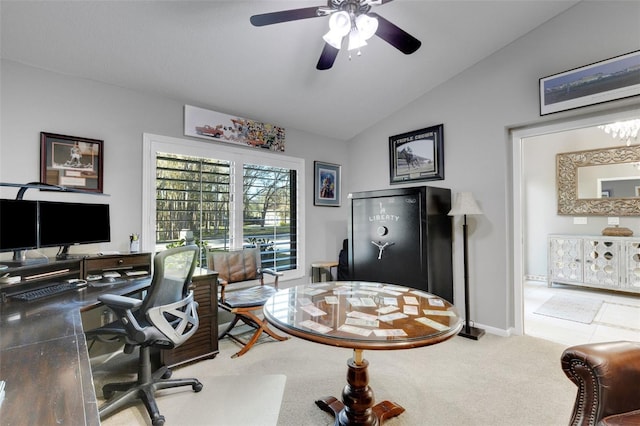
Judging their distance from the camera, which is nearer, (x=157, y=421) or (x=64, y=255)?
(x=157, y=421)

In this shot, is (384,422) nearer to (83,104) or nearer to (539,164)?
(83,104)

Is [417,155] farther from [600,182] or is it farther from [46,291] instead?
[46,291]

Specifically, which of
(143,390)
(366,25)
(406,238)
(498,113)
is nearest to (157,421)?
(143,390)

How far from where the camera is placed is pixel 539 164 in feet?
17.2

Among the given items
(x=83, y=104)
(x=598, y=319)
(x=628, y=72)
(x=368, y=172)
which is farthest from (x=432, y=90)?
(x=83, y=104)

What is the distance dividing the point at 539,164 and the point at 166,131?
19.2ft

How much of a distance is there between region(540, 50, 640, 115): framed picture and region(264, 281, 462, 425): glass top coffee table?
7.49ft

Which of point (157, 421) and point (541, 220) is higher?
point (541, 220)

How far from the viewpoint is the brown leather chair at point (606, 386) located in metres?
1.20

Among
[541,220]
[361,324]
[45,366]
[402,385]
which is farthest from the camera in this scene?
[541,220]

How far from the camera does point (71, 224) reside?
2340mm

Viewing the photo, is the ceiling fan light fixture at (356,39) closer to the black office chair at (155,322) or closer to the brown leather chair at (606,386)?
the black office chair at (155,322)

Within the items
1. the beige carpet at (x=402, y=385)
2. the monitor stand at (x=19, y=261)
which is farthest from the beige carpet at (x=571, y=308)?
the monitor stand at (x=19, y=261)

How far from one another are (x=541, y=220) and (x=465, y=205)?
320 centimetres
